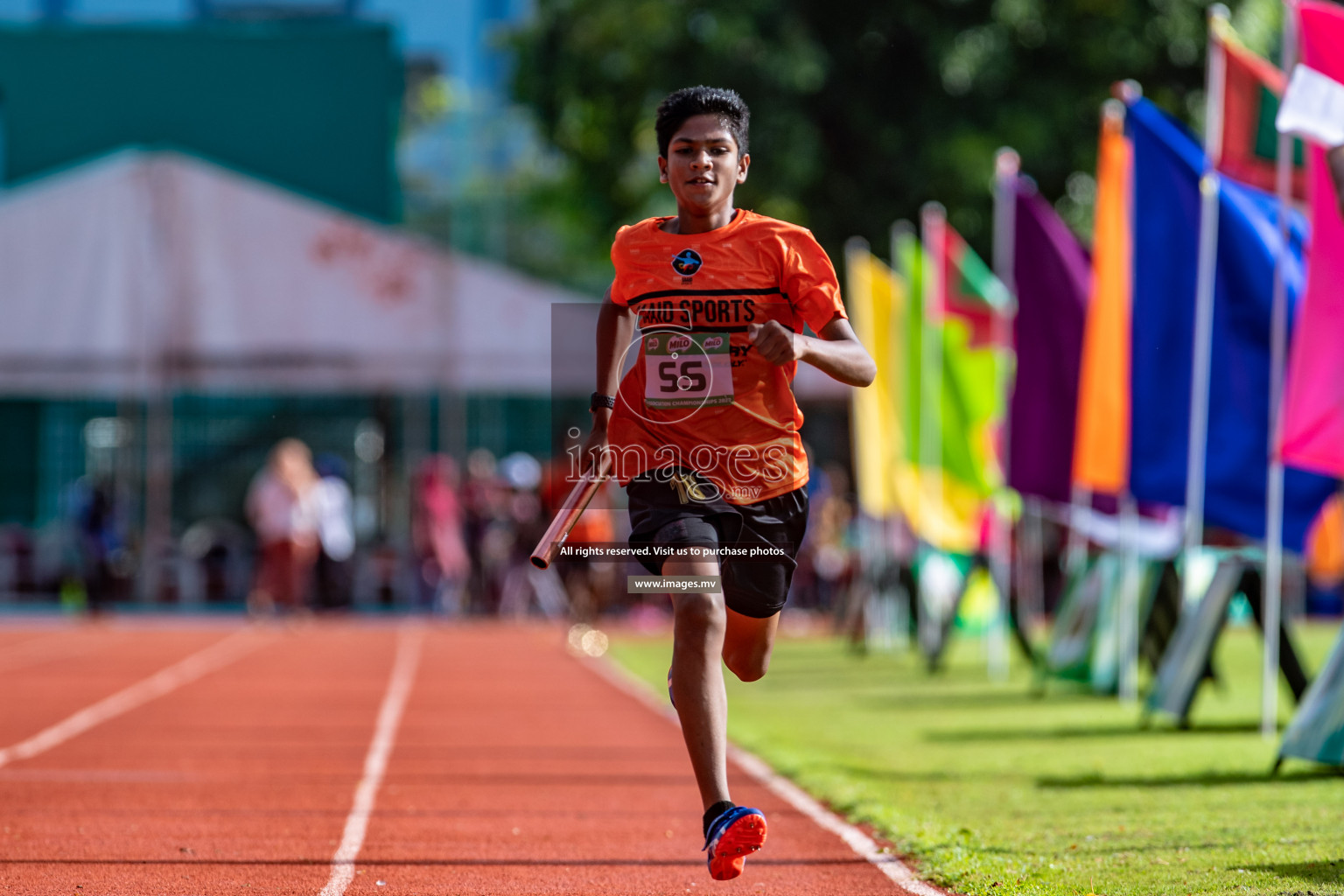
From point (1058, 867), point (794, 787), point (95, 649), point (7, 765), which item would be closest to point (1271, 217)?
point (794, 787)

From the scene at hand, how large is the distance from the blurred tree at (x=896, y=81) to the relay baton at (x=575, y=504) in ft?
61.3

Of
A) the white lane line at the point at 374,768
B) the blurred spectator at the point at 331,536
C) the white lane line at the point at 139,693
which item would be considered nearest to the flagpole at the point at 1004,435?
the white lane line at the point at 374,768

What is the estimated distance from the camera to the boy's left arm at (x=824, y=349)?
4.75 m

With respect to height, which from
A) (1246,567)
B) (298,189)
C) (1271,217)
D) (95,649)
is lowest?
(95,649)

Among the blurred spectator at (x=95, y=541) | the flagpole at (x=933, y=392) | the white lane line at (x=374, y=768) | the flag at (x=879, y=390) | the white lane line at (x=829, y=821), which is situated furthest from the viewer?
the blurred spectator at (x=95, y=541)

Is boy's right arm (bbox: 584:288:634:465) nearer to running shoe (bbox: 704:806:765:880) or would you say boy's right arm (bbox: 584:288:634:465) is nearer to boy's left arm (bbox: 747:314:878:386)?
boy's left arm (bbox: 747:314:878:386)

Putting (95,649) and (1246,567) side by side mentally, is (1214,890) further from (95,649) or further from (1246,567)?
(95,649)

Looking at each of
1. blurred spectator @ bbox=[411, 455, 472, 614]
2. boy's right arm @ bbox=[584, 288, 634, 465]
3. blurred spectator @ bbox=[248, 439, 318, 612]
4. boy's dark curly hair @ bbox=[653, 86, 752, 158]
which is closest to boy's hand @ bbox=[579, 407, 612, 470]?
boy's right arm @ bbox=[584, 288, 634, 465]

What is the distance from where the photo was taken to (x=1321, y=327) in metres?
8.91

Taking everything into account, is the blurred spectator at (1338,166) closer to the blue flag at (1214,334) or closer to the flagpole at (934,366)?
the blue flag at (1214,334)

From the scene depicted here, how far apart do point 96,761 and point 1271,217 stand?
696 cm

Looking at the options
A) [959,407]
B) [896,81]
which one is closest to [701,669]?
[959,407]

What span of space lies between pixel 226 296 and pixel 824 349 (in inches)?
771

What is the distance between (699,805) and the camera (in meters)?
8.31
